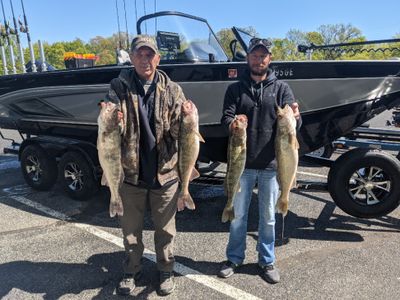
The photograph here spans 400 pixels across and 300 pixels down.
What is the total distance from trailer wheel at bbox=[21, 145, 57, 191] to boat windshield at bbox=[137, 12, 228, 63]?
8.30ft

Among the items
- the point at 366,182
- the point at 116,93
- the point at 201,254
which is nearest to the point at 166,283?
the point at 201,254

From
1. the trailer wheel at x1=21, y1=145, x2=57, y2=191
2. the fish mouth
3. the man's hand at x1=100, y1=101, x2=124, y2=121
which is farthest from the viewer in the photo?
the trailer wheel at x1=21, y1=145, x2=57, y2=191

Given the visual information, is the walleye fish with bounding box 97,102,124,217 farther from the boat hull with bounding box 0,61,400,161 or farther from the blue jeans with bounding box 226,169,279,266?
the boat hull with bounding box 0,61,400,161

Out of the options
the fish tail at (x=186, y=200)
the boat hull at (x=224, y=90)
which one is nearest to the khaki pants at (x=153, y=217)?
the fish tail at (x=186, y=200)

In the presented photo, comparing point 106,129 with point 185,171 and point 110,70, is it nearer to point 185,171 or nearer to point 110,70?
point 185,171

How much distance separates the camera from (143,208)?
3199 millimetres

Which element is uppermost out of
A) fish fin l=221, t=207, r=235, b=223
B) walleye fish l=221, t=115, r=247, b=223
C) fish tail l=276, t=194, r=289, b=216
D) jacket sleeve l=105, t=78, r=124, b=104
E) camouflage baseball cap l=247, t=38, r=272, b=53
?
camouflage baseball cap l=247, t=38, r=272, b=53

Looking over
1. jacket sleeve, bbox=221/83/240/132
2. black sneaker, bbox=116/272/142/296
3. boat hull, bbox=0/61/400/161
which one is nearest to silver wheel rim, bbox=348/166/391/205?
boat hull, bbox=0/61/400/161

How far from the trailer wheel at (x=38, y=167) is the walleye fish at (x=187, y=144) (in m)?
3.76

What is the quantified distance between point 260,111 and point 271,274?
1.49 m

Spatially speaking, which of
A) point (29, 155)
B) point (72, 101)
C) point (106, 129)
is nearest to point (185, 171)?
point (106, 129)

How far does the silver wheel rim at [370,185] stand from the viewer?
174 inches

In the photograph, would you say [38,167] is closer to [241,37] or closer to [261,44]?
[241,37]

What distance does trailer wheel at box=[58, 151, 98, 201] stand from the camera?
550cm
